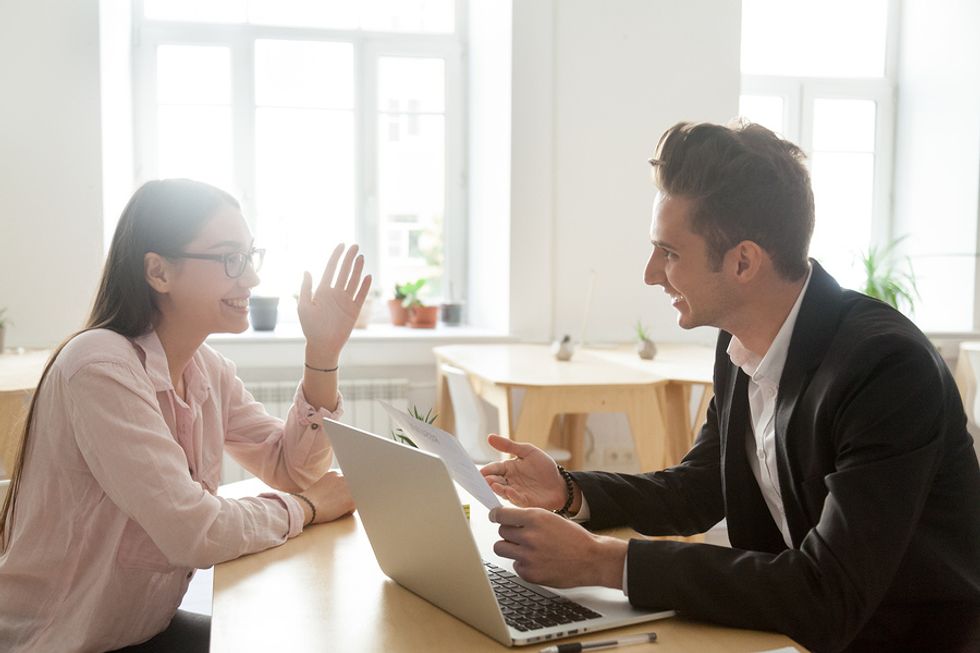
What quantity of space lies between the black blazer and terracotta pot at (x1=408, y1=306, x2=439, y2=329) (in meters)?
3.25

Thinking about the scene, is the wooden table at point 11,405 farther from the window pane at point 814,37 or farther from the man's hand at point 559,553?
the window pane at point 814,37

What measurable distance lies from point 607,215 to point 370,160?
4.15ft

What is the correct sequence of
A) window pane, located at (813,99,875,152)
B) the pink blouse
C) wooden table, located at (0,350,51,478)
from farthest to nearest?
1. window pane, located at (813,99,875,152)
2. wooden table, located at (0,350,51,478)
3. the pink blouse

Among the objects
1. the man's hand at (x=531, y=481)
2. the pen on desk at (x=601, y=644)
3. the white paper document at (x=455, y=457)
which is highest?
the white paper document at (x=455, y=457)

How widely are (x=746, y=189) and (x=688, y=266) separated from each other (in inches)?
6.0

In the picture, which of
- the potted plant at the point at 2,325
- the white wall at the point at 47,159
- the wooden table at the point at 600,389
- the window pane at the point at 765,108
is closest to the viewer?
the wooden table at the point at 600,389

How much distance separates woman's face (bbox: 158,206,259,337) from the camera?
5.60ft

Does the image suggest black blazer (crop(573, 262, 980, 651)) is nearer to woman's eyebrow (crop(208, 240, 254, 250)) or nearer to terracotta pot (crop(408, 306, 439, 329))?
woman's eyebrow (crop(208, 240, 254, 250))

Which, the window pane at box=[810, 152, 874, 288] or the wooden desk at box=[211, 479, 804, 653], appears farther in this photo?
the window pane at box=[810, 152, 874, 288]

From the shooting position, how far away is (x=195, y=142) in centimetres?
479

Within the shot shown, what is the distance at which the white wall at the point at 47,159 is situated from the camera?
4031mm

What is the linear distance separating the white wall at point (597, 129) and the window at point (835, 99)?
2.33 feet

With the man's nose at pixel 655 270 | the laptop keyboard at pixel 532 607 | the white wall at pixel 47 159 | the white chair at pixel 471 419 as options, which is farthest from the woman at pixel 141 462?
the white wall at pixel 47 159

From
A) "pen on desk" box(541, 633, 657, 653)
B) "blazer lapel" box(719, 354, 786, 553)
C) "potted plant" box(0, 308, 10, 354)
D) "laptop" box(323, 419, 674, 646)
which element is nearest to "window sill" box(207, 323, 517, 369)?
"potted plant" box(0, 308, 10, 354)
